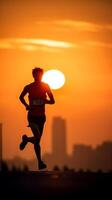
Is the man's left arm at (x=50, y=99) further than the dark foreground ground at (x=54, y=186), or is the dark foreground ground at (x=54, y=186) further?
the man's left arm at (x=50, y=99)

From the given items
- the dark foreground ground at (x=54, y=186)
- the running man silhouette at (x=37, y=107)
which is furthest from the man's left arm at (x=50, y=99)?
the dark foreground ground at (x=54, y=186)

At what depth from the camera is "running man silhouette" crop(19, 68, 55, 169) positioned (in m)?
13.7

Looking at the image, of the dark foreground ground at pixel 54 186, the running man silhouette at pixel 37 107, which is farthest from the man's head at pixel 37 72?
the dark foreground ground at pixel 54 186

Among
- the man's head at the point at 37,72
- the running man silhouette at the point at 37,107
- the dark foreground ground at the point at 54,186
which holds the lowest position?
the dark foreground ground at the point at 54,186

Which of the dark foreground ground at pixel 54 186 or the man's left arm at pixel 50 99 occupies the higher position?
the man's left arm at pixel 50 99

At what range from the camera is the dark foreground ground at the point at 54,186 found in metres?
8.97

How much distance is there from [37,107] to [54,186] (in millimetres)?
3473

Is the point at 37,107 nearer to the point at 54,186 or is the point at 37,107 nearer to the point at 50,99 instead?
the point at 50,99

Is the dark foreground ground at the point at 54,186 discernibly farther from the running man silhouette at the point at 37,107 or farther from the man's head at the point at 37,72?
the man's head at the point at 37,72

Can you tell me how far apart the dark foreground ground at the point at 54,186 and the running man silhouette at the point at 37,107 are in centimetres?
71

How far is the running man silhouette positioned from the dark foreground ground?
712 millimetres

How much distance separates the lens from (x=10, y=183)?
11.0 meters

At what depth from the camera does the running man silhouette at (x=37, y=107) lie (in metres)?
13.7

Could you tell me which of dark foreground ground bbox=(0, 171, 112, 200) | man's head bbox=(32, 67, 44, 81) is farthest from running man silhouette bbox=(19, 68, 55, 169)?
dark foreground ground bbox=(0, 171, 112, 200)
